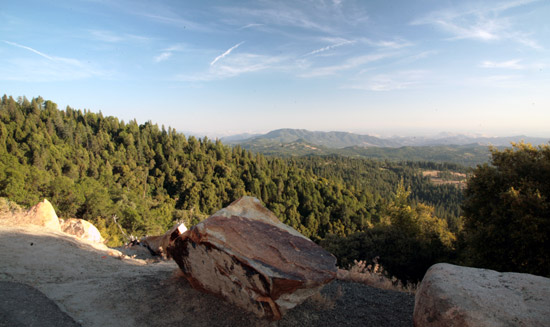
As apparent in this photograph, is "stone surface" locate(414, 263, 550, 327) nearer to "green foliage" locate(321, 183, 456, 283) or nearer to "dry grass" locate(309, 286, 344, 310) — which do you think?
"dry grass" locate(309, 286, 344, 310)

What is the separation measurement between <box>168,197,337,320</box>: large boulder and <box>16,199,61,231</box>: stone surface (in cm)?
1334

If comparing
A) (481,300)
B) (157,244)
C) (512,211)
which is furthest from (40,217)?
(512,211)

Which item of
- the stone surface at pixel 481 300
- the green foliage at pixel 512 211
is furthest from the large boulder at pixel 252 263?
the green foliage at pixel 512 211

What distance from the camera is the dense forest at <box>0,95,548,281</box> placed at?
25.5 meters

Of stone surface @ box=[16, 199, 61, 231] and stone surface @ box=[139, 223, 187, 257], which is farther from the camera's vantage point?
stone surface @ box=[16, 199, 61, 231]

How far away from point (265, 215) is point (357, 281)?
529 centimetres

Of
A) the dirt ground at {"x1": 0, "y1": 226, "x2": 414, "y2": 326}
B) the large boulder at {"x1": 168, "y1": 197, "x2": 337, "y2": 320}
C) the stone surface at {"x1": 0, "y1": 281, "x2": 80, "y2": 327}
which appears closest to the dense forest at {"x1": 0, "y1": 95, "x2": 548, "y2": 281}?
the dirt ground at {"x1": 0, "y1": 226, "x2": 414, "y2": 326}

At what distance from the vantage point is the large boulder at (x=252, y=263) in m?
6.31

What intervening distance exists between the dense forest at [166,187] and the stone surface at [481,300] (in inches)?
549

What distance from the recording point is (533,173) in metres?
13.0

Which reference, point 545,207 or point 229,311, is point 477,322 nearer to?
point 229,311

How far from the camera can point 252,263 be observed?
6352 mm

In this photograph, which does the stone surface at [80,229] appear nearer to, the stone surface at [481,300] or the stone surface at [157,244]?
the stone surface at [157,244]

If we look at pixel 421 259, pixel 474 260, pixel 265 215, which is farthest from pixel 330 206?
pixel 265 215
